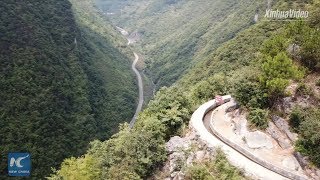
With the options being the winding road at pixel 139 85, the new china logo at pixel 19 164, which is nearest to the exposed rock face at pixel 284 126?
the new china logo at pixel 19 164

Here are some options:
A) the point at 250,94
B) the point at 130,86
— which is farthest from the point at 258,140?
the point at 130,86

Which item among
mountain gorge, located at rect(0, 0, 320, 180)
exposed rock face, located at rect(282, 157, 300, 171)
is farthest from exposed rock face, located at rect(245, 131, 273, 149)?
exposed rock face, located at rect(282, 157, 300, 171)

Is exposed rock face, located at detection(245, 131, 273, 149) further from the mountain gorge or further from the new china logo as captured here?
the new china logo

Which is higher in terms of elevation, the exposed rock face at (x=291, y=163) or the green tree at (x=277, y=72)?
the green tree at (x=277, y=72)

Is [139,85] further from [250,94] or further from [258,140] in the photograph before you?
[258,140]

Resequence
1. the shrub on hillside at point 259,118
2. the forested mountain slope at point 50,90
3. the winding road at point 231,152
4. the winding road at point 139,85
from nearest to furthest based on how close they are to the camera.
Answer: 1. the winding road at point 231,152
2. the shrub on hillside at point 259,118
3. the forested mountain slope at point 50,90
4. the winding road at point 139,85

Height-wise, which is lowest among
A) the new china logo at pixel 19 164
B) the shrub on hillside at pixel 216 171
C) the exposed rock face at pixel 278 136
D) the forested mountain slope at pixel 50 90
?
the forested mountain slope at pixel 50 90

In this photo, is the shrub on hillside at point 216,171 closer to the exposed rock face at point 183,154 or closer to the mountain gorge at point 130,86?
the mountain gorge at point 130,86

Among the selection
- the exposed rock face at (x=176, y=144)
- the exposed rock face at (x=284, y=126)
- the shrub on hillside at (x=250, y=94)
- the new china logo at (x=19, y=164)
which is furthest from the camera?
the new china logo at (x=19, y=164)

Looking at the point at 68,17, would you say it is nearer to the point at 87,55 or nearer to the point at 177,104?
the point at 87,55
